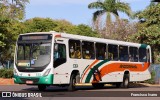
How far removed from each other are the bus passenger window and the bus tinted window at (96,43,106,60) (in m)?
3.54

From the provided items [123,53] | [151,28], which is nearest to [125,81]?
[123,53]

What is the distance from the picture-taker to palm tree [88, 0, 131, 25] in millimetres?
61028

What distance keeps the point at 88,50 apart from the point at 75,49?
4.62 feet

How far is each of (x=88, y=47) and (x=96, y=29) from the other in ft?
148

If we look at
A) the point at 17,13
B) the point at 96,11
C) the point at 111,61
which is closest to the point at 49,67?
the point at 111,61

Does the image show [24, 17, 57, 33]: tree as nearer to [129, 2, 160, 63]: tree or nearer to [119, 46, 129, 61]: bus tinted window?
[129, 2, 160, 63]: tree

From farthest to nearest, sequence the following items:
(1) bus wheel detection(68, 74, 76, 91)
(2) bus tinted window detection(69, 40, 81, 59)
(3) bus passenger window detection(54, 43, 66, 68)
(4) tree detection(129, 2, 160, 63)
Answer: (4) tree detection(129, 2, 160, 63)
(2) bus tinted window detection(69, 40, 81, 59)
(1) bus wheel detection(68, 74, 76, 91)
(3) bus passenger window detection(54, 43, 66, 68)

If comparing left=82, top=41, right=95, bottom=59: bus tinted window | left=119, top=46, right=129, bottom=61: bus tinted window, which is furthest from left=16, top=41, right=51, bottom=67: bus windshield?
left=119, top=46, right=129, bottom=61: bus tinted window

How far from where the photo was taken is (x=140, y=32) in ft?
123

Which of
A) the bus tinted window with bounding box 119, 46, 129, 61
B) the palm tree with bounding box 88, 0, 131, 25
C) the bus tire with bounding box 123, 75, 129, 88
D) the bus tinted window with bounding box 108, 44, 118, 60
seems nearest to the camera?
the bus tinted window with bounding box 108, 44, 118, 60

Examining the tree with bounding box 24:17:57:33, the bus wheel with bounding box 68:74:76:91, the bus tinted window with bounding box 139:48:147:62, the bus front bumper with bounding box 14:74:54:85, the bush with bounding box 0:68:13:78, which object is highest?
the tree with bounding box 24:17:57:33

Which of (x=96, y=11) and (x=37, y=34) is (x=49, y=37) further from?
(x=96, y=11)

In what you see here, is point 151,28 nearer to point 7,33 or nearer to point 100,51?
point 100,51

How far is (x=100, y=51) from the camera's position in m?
25.8
